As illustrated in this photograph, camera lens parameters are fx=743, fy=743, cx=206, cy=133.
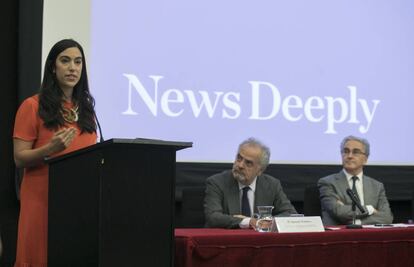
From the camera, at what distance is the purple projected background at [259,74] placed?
14.6 feet

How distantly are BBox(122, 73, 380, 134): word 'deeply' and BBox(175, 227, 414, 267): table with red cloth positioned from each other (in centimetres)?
165

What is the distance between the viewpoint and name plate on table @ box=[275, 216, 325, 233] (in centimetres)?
294

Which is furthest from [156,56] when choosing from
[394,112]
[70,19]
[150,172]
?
[150,172]

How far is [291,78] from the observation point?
4938 millimetres

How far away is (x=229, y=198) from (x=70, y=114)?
1.30 metres

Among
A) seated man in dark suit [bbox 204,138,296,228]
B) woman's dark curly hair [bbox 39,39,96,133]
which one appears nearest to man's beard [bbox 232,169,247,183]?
seated man in dark suit [bbox 204,138,296,228]

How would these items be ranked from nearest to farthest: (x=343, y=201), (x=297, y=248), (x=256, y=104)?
(x=297, y=248) → (x=343, y=201) → (x=256, y=104)

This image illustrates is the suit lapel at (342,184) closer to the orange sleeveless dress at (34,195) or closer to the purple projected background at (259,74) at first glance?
the purple projected background at (259,74)

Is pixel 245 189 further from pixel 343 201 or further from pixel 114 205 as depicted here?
pixel 114 205

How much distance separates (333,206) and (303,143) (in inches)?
33.8

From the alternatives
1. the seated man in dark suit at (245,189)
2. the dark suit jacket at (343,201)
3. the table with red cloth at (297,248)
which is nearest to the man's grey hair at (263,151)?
the seated man in dark suit at (245,189)

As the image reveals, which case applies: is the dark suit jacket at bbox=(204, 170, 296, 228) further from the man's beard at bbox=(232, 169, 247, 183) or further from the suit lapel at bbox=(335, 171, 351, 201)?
the suit lapel at bbox=(335, 171, 351, 201)

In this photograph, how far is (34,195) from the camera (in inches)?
104

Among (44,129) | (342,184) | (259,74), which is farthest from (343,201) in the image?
(44,129)
